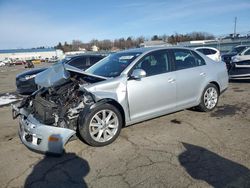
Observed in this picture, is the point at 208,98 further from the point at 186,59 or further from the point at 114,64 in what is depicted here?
the point at 114,64

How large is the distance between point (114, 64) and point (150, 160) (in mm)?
2194

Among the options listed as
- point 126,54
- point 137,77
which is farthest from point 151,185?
point 126,54

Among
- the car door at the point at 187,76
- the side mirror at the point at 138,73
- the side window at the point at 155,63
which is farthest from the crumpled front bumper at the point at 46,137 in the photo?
the car door at the point at 187,76

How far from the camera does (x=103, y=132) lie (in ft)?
13.6

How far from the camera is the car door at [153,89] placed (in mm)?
4434

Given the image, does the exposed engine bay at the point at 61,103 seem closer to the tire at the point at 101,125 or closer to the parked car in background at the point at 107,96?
the parked car in background at the point at 107,96

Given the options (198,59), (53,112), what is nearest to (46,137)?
(53,112)

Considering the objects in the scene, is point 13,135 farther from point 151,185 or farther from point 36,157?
point 151,185

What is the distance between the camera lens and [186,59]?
5375mm

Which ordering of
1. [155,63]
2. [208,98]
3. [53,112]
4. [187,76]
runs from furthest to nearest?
[208,98]
[187,76]
[155,63]
[53,112]

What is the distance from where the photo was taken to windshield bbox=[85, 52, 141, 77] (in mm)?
4623

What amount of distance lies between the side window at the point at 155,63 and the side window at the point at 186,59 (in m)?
0.30

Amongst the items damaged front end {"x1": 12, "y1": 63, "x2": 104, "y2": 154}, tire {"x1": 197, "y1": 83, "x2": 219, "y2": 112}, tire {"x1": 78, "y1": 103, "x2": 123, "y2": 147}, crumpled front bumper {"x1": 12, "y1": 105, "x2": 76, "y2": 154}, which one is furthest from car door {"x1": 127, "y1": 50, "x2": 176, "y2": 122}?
crumpled front bumper {"x1": 12, "y1": 105, "x2": 76, "y2": 154}

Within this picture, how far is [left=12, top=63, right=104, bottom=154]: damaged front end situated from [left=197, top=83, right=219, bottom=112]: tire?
272 cm
